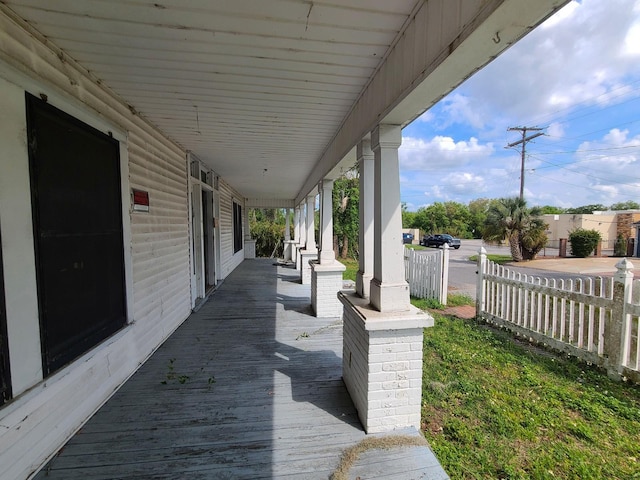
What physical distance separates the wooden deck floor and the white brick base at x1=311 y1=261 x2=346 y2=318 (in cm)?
99

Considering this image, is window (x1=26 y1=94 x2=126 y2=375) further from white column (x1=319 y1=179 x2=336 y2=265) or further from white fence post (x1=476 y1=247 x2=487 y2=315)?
white fence post (x1=476 y1=247 x2=487 y2=315)

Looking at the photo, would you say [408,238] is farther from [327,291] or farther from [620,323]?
[620,323]

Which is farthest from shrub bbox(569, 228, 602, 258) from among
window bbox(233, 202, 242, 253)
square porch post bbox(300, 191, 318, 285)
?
window bbox(233, 202, 242, 253)

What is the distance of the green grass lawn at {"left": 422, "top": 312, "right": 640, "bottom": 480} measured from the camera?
1874mm

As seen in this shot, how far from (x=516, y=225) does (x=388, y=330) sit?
1496cm

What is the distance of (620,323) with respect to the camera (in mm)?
2898

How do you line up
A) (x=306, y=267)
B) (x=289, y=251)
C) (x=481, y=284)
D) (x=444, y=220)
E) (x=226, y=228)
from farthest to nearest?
(x=444, y=220), (x=289, y=251), (x=226, y=228), (x=306, y=267), (x=481, y=284)

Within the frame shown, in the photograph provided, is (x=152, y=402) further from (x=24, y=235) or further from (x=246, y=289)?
(x=246, y=289)

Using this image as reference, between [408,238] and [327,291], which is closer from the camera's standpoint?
[327,291]

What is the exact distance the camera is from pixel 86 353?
228 centimetres

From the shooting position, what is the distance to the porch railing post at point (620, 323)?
2867 mm

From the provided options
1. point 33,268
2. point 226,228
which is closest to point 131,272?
point 33,268

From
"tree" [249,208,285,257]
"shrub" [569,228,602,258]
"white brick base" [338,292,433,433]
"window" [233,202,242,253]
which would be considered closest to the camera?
"white brick base" [338,292,433,433]

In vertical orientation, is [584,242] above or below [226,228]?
→ below
